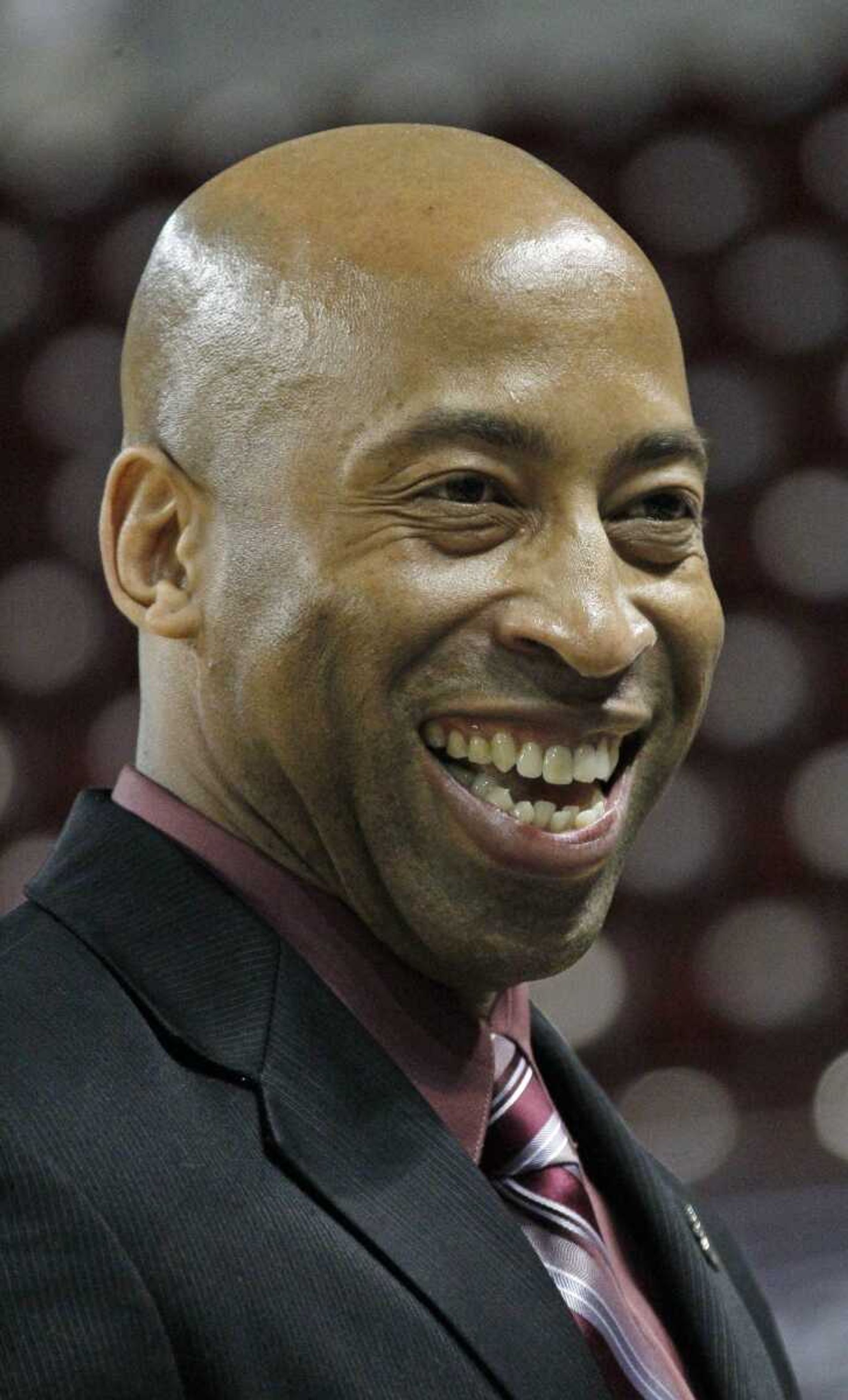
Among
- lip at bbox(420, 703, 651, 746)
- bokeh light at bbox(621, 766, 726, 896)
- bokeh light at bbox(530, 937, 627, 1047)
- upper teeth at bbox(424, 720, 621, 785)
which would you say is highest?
lip at bbox(420, 703, 651, 746)

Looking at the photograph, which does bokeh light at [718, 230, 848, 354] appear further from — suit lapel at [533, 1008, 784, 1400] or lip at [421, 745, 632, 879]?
lip at [421, 745, 632, 879]

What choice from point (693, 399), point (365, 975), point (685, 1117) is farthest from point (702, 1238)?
point (693, 399)

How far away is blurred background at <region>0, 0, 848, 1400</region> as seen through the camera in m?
2.36

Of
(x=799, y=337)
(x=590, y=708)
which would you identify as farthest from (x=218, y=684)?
(x=799, y=337)

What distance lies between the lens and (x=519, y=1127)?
4.27 feet

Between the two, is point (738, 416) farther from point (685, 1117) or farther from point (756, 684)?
point (685, 1117)

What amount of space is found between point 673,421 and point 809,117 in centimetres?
138

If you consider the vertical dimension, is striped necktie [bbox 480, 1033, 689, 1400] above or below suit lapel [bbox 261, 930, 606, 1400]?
below

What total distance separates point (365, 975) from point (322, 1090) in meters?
0.10

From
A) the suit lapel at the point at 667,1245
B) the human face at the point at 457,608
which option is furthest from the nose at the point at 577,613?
the suit lapel at the point at 667,1245

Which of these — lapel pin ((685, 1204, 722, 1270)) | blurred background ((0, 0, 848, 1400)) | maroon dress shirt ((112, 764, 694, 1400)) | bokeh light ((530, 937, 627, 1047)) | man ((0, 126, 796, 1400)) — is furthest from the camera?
bokeh light ((530, 937, 627, 1047))

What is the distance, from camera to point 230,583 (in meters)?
1.24

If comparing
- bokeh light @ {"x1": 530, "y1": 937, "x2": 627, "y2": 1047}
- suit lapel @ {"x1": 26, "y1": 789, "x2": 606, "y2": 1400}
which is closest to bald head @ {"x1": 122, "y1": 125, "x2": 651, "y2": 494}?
suit lapel @ {"x1": 26, "y1": 789, "x2": 606, "y2": 1400}

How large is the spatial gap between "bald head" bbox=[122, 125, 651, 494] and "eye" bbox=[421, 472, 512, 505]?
0.08 meters
